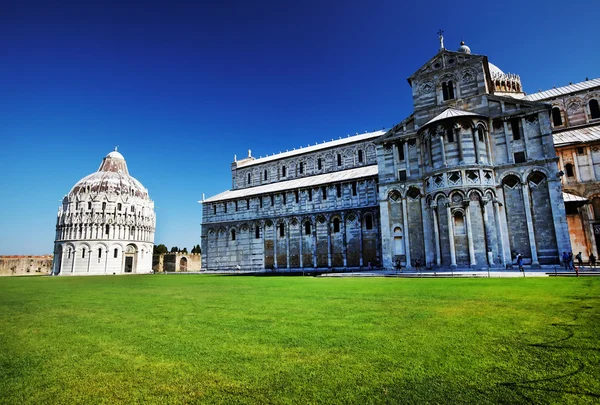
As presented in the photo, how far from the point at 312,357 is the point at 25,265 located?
74.4m

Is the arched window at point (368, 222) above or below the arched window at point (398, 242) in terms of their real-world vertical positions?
above

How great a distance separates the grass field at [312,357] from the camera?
2883mm

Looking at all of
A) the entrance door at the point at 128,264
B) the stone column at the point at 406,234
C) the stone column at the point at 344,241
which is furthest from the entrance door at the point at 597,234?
the entrance door at the point at 128,264

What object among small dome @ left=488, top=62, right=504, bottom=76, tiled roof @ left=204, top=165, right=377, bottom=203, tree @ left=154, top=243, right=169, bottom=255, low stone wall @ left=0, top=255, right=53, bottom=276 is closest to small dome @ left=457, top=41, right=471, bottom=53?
small dome @ left=488, top=62, right=504, bottom=76

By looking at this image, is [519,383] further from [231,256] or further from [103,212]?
[103,212]

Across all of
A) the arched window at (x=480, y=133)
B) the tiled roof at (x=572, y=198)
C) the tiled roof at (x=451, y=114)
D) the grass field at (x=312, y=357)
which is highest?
the tiled roof at (x=451, y=114)

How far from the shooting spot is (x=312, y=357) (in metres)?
3.84

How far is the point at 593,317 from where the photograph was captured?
5.51 m

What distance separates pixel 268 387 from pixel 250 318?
3.38 meters

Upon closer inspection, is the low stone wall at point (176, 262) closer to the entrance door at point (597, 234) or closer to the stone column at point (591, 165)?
the entrance door at point (597, 234)

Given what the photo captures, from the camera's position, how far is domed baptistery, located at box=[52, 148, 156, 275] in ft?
174

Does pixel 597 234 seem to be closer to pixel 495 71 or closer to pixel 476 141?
pixel 476 141

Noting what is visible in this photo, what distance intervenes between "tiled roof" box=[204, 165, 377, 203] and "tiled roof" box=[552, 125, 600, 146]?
15277 mm

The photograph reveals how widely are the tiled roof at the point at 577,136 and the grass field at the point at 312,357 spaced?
1027 inches
